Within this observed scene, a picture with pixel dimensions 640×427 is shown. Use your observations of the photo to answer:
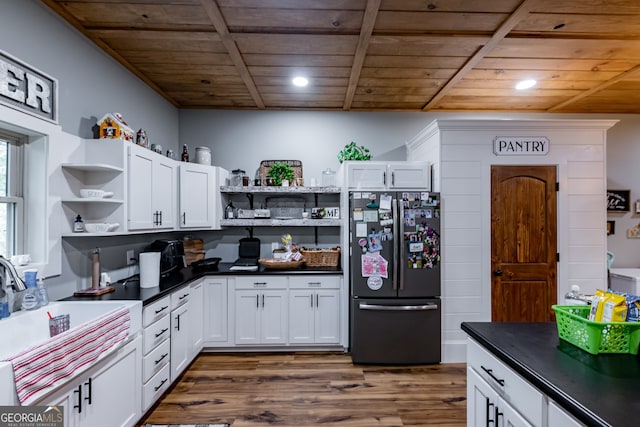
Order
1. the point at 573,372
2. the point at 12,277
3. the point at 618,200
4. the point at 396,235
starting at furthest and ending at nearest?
the point at 618,200, the point at 396,235, the point at 12,277, the point at 573,372

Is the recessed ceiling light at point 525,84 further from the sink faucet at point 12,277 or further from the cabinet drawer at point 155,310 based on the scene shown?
the sink faucet at point 12,277

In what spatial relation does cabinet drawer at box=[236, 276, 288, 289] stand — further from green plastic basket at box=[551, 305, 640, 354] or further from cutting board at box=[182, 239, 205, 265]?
green plastic basket at box=[551, 305, 640, 354]

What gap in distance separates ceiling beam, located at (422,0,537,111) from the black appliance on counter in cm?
330

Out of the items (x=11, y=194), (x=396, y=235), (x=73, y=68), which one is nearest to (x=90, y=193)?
(x=11, y=194)

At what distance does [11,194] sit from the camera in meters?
1.97

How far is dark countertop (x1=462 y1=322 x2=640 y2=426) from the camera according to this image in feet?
3.01

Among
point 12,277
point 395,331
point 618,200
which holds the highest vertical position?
point 618,200

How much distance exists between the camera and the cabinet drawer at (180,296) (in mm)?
2695

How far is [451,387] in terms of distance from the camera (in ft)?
8.98

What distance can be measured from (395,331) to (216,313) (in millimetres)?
1858

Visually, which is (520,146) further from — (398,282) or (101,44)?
(101,44)

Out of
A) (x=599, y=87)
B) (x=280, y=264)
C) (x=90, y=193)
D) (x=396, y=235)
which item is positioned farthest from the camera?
(x=280, y=264)

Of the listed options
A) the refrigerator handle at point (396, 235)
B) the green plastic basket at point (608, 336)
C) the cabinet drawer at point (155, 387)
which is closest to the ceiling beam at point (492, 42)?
the refrigerator handle at point (396, 235)

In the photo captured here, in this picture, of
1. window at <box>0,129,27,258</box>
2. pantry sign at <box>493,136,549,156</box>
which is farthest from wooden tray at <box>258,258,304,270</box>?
pantry sign at <box>493,136,549,156</box>
